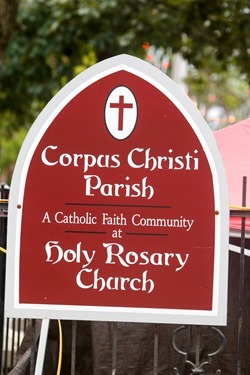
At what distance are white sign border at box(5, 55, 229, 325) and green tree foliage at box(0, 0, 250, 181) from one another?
5.10 metres

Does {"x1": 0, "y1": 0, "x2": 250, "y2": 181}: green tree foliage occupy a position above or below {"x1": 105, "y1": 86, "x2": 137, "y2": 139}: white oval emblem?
above

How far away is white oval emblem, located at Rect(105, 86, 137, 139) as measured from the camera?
382cm

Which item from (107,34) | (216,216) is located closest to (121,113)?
(216,216)

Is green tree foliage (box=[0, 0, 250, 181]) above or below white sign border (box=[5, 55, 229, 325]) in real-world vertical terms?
above

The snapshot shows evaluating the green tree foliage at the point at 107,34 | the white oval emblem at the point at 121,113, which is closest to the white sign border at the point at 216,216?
the white oval emblem at the point at 121,113

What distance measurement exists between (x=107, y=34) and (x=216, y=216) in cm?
888

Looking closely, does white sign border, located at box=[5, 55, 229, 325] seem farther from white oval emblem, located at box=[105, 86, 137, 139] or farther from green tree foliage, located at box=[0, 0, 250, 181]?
green tree foliage, located at box=[0, 0, 250, 181]

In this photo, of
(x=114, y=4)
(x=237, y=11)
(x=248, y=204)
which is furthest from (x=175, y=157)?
(x=114, y=4)

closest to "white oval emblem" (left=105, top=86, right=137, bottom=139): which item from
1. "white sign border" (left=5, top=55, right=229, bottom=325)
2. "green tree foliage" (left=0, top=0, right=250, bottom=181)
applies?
"white sign border" (left=5, top=55, right=229, bottom=325)

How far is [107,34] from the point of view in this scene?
12273 millimetres

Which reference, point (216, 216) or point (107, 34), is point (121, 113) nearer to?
point (216, 216)

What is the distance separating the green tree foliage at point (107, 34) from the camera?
10961mm

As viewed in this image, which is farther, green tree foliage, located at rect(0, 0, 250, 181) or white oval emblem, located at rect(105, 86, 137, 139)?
green tree foliage, located at rect(0, 0, 250, 181)

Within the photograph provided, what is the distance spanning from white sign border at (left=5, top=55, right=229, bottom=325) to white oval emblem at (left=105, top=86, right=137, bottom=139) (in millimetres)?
109
